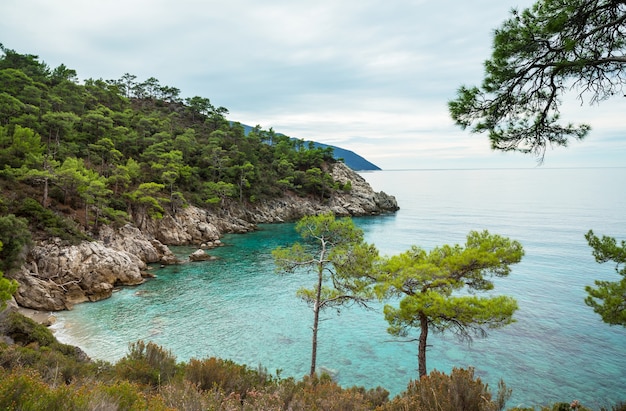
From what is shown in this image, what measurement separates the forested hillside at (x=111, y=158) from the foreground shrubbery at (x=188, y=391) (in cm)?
1899

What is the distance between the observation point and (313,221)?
1390 centimetres

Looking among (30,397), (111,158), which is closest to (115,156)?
(111,158)

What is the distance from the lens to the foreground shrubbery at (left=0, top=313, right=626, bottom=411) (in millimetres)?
3909

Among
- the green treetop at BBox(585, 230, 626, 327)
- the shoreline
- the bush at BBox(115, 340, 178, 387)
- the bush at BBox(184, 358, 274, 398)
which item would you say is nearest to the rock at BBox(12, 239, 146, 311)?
the shoreline

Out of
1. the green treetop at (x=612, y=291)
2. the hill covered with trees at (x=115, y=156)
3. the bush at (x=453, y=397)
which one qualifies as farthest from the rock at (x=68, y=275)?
the green treetop at (x=612, y=291)

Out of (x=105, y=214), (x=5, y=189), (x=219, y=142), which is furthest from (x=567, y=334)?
(x=219, y=142)

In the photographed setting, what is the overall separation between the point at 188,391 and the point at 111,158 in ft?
138

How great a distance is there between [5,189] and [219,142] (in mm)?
40189

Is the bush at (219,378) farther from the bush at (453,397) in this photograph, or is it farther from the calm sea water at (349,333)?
the calm sea water at (349,333)

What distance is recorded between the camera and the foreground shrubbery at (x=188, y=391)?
3909mm

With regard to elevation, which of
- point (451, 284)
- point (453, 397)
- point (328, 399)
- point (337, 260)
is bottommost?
point (328, 399)

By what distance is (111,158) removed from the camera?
40.5 m

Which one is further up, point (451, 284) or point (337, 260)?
point (337, 260)

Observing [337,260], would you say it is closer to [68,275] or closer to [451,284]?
[451,284]
